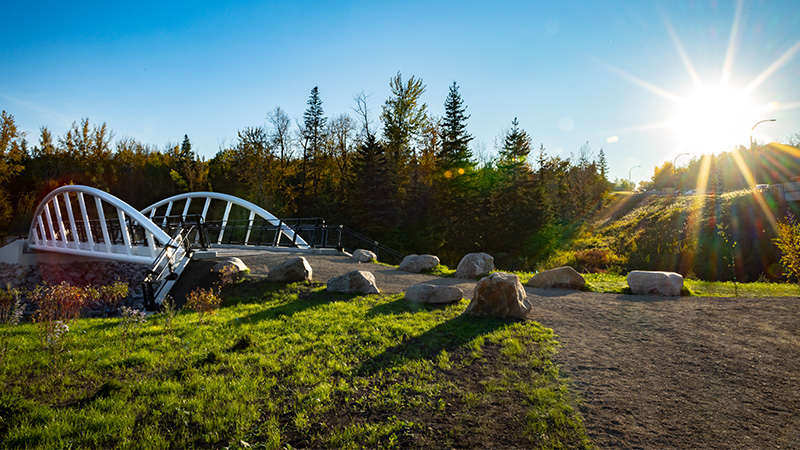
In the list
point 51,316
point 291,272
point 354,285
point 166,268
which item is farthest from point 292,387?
point 166,268

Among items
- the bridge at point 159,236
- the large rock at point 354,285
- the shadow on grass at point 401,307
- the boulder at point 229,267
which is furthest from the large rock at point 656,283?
the bridge at point 159,236

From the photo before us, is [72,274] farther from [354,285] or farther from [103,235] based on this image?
[354,285]

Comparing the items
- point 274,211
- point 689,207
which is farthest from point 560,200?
point 274,211

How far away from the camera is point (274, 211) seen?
1356 inches

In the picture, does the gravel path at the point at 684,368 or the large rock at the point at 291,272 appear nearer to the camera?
the gravel path at the point at 684,368

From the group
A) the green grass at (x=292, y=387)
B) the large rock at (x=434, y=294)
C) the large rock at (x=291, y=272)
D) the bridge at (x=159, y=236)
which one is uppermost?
the bridge at (x=159, y=236)

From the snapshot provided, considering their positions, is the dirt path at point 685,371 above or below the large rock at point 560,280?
below

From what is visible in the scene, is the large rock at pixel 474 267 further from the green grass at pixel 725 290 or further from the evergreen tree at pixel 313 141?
the evergreen tree at pixel 313 141

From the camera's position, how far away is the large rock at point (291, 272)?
9.80 metres

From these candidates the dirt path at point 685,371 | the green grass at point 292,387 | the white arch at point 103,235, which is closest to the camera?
the green grass at point 292,387

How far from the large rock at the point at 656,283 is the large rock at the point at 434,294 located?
5.09 metres

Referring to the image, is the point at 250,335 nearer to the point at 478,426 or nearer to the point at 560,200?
the point at 478,426

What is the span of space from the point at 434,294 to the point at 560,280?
14.9 feet

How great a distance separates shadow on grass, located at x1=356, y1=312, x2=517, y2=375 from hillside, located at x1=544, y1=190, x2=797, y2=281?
1270 cm
